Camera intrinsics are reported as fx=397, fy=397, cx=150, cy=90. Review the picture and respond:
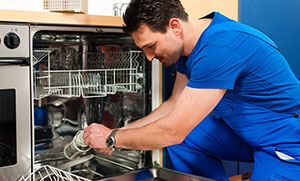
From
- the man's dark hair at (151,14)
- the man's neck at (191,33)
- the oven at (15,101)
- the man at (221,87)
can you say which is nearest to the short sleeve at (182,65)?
the man at (221,87)

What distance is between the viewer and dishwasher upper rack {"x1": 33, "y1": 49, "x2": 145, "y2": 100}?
1703 mm

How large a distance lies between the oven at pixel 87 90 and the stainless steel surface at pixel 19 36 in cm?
12

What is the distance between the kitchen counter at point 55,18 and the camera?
4.38 feet

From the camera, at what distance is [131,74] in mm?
1759

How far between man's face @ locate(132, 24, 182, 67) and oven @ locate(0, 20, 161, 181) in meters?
0.27

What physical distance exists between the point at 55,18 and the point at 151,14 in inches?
14.1

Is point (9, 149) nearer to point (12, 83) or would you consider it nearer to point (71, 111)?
point (12, 83)

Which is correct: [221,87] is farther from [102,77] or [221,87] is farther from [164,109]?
[102,77]

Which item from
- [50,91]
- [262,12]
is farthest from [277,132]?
[50,91]

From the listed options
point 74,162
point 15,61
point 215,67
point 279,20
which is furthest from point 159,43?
point 279,20

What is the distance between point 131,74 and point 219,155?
53 cm

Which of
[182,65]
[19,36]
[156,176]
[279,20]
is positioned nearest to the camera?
[19,36]

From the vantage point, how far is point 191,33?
1.42m

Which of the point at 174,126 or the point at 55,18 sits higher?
the point at 55,18
